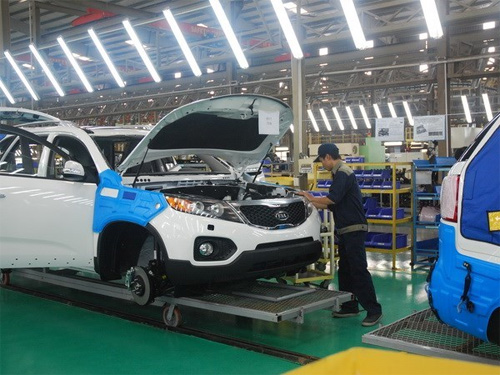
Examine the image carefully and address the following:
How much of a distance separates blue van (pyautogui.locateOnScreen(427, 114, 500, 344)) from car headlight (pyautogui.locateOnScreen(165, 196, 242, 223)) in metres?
1.72

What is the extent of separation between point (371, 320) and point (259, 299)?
3.17 feet

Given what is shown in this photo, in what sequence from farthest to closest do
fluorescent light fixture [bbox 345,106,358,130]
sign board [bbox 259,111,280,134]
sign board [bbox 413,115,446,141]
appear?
fluorescent light fixture [bbox 345,106,358,130] < sign board [bbox 413,115,446,141] < sign board [bbox 259,111,280,134]

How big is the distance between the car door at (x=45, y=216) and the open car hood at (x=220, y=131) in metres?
0.56

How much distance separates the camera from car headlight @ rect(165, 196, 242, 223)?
421 cm

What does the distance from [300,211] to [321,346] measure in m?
1.21

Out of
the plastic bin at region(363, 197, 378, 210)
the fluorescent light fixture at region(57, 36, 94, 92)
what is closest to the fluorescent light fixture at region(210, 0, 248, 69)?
the plastic bin at region(363, 197, 378, 210)

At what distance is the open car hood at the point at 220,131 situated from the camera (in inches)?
179

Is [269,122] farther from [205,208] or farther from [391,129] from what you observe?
[391,129]

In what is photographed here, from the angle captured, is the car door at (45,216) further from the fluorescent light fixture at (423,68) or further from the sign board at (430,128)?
the fluorescent light fixture at (423,68)

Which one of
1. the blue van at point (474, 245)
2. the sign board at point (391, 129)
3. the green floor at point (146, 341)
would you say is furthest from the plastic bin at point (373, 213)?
the blue van at point (474, 245)

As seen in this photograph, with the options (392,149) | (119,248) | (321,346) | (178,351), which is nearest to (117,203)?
(119,248)

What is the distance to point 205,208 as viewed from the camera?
4.24 m

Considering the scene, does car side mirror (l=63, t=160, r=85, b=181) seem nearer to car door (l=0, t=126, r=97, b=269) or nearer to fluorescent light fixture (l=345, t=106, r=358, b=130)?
car door (l=0, t=126, r=97, b=269)

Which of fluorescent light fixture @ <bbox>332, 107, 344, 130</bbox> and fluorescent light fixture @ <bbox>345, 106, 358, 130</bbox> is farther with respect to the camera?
fluorescent light fixture @ <bbox>332, 107, 344, 130</bbox>
